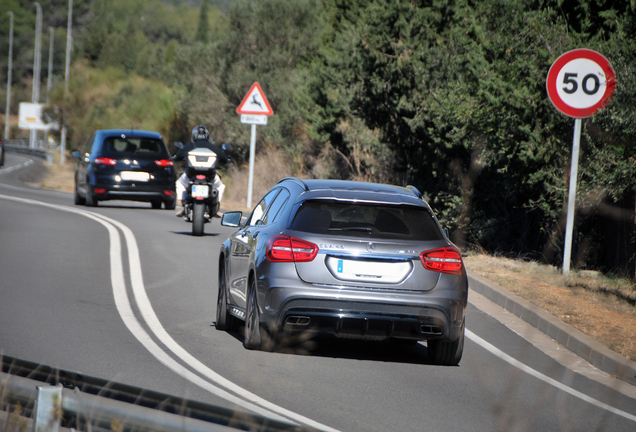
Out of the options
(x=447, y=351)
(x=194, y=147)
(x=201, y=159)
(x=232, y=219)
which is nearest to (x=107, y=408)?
(x=447, y=351)

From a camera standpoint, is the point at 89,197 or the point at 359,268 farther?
the point at 89,197

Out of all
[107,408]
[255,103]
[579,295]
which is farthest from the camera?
[255,103]

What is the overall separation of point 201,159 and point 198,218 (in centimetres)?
108

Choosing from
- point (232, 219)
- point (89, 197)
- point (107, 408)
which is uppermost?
point (232, 219)

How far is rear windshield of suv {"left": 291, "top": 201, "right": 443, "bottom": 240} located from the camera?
709 centimetres

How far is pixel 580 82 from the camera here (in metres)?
12.1

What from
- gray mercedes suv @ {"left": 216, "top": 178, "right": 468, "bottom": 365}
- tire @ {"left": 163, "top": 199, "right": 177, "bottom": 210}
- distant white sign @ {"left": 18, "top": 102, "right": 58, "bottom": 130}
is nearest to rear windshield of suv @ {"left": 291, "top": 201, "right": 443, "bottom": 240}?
gray mercedes suv @ {"left": 216, "top": 178, "right": 468, "bottom": 365}

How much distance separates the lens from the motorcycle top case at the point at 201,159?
1556cm

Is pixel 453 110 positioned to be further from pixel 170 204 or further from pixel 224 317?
pixel 224 317

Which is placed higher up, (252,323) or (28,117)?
(28,117)

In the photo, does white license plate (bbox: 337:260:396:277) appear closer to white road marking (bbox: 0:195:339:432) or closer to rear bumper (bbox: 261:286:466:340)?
rear bumper (bbox: 261:286:466:340)

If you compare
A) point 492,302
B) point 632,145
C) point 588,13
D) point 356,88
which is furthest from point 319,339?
point 356,88

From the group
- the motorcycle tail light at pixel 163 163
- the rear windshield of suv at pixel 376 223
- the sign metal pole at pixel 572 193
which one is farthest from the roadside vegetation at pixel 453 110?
the rear windshield of suv at pixel 376 223

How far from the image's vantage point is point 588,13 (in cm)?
1566
